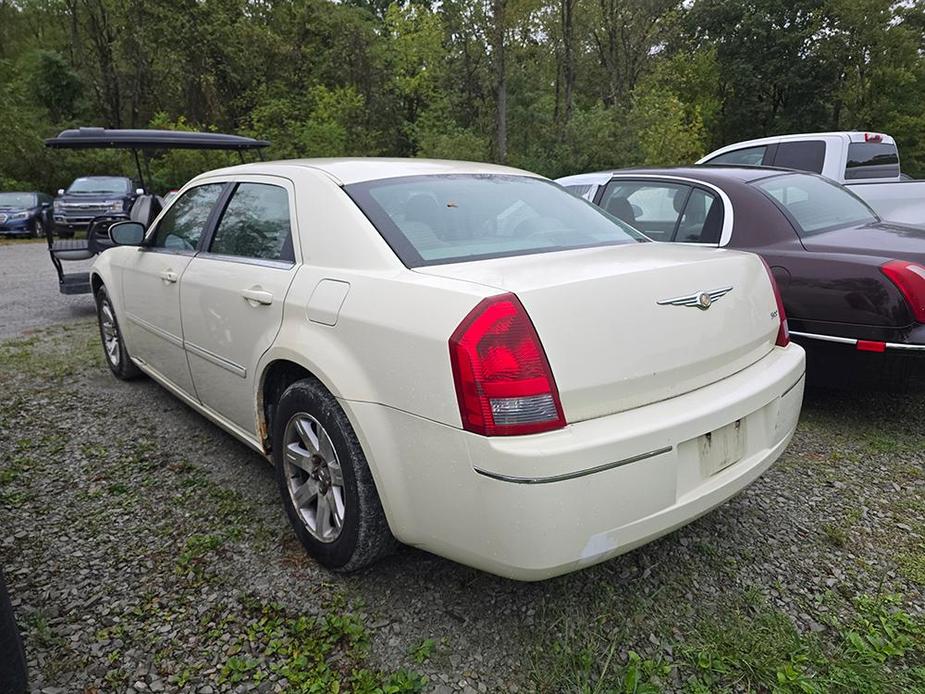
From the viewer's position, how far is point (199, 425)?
3844 mm

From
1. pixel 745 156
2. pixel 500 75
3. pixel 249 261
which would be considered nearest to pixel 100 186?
pixel 500 75

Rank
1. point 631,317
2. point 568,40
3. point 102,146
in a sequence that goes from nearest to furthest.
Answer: point 631,317
point 102,146
point 568,40

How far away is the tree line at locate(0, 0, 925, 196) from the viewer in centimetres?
1856

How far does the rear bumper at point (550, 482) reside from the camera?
1.71m

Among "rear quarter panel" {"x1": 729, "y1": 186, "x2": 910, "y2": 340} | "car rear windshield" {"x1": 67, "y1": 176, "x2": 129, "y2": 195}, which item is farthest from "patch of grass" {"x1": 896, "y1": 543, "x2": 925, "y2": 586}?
"car rear windshield" {"x1": 67, "y1": 176, "x2": 129, "y2": 195}

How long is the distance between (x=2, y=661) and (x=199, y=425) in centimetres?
222

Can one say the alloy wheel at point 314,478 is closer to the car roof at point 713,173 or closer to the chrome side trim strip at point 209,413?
the chrome side trim strip at point 209,413

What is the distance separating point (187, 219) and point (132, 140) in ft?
13.1

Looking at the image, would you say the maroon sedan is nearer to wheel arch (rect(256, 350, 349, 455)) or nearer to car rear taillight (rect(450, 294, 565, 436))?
car rear taillight (rect(450, 294, 565, 436))

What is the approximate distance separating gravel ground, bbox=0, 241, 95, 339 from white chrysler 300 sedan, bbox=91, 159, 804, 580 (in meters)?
5.34

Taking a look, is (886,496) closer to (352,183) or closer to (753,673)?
(753,673)

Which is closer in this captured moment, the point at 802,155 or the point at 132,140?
the point at 132,140

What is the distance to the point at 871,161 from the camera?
705cm

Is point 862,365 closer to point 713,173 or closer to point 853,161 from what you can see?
point 713,173
